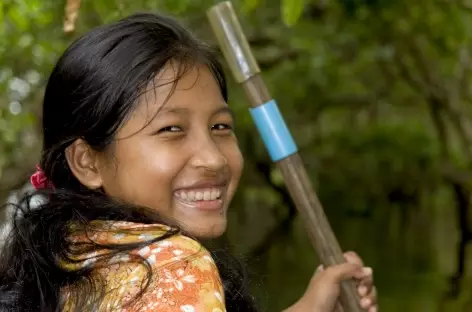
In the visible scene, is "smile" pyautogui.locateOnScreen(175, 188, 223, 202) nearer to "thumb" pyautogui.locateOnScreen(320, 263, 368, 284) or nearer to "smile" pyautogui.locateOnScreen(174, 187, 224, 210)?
"smile" pyautogui.locateOnScreen(174, 187, 224, 210)

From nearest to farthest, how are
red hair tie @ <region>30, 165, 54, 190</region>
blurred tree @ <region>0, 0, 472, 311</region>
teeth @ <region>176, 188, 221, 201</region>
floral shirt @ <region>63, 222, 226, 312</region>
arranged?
floral shirt @ <region>63, 222, 226, 312</region>, teeth @ <region>176, 188, 221, 201</region>, red hair tie @ <region>30, 165, 54, 190</region>, blurred tree @ <region>0, 0, 472, 311</region>

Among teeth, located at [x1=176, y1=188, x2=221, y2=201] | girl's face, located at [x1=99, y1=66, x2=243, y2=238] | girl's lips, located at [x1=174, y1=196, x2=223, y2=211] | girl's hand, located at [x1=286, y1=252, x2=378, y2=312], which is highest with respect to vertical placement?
girl's face, located at [x1=99, y1=66, x2=243, y2=238]

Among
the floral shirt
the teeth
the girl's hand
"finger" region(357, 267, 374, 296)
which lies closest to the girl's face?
the teeth

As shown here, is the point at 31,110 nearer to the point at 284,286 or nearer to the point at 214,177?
the point at 214,177

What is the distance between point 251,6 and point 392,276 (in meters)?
7.11

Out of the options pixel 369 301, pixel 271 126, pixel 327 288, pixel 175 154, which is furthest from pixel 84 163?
pixel 369 301

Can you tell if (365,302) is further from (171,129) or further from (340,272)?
(171,129)

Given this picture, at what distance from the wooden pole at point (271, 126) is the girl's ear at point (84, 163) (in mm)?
301

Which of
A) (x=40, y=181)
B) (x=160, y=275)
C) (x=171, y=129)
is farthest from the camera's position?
(x=40, y=181)

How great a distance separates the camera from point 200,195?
4.25 ft

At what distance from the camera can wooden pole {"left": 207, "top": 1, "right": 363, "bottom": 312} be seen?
1.46 meters

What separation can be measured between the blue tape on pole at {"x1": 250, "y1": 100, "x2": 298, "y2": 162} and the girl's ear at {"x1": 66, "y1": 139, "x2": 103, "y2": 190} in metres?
0.30

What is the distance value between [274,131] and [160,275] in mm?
494

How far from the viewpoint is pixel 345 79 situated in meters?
8.15
